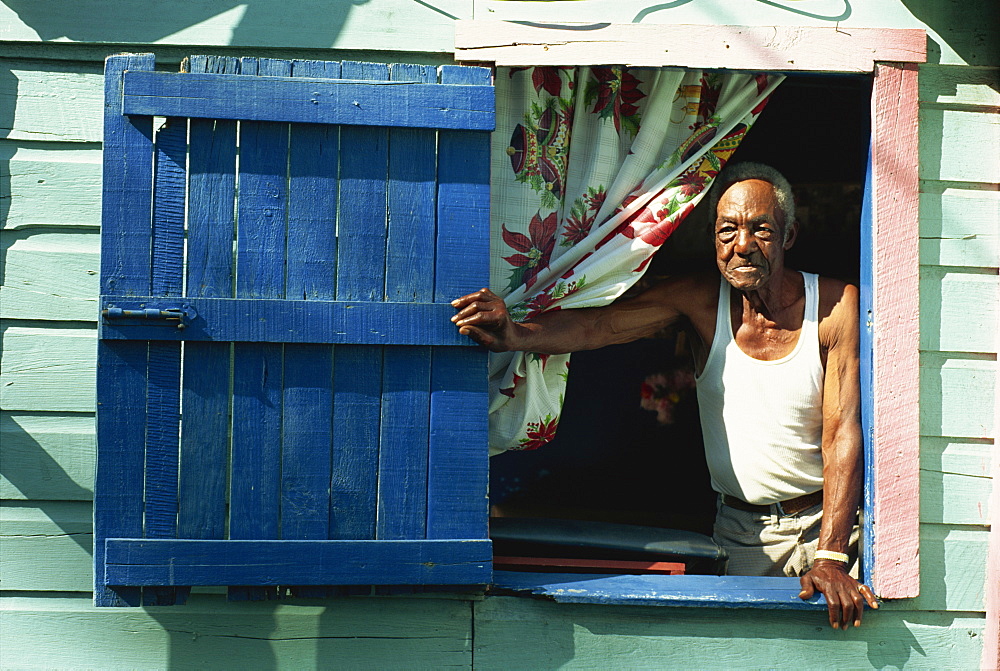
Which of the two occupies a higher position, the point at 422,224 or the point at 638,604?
the point at 422,224

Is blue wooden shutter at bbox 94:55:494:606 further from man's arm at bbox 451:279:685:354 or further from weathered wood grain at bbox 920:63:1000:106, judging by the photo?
weathered wood grain at bbox 920:63:1000:106

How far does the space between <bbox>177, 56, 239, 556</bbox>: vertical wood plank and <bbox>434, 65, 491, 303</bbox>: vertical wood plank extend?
549 millimetres

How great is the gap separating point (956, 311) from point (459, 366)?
144 cm

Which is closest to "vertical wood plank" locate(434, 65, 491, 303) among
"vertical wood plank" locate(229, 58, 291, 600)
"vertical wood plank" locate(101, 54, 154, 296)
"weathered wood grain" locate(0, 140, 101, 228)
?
"vertical wood plank" locate(229, 58, 291, 600)

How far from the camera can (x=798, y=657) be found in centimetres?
275

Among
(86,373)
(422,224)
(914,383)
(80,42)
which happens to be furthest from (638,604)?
(80,42)

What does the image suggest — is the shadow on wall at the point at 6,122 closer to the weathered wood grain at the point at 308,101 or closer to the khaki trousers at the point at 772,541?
the weathered wood grain at the point at 308,101

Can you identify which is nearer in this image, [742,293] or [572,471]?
[742,293]

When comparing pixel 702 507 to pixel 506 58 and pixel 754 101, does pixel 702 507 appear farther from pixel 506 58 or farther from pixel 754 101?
pixel 506 58

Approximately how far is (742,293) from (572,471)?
147 cm

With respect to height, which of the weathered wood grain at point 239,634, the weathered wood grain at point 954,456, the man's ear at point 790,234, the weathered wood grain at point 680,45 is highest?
the weathered wood grain at point 680,45

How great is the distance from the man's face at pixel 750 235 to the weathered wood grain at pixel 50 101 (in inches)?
73.8

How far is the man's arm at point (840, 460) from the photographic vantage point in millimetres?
2689

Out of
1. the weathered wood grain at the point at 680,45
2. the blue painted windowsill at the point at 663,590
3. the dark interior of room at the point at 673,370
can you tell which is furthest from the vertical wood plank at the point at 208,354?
the dark interior of room at the point at 673,370
